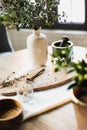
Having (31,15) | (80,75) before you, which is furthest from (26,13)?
(80,75)

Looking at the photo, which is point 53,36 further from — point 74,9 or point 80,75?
point 80,75

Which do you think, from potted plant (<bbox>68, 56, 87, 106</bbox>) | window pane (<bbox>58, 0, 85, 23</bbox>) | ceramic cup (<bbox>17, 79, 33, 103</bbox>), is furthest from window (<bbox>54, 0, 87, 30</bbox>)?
potted plant (<bbox>68, 56, 87, 106</bbox>)

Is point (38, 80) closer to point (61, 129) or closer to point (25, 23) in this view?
point (25, 23)

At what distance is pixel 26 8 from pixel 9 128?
2.28 feet

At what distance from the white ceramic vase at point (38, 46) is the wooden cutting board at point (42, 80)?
0.23 ft

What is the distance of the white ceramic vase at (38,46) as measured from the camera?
1568 millimetres

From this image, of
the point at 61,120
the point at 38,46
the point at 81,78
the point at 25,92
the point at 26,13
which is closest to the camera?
the point at 81,78

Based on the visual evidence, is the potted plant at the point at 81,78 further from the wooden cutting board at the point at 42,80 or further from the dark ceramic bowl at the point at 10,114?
the wooden cutting board at the point at 42,80

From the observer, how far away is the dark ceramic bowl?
105 centimetres

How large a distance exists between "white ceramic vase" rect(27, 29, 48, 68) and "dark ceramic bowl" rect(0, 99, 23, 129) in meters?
0.48

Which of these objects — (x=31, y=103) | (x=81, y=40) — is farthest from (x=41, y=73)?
(x=81, y=40)

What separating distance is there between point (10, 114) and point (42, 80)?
14.6 inches

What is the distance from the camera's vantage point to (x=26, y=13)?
146 cm

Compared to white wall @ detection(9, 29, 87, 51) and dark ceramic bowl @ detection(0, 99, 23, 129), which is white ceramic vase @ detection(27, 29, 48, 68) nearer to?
dark ceramic bowl @ detection(0, 99, 23, 129)
